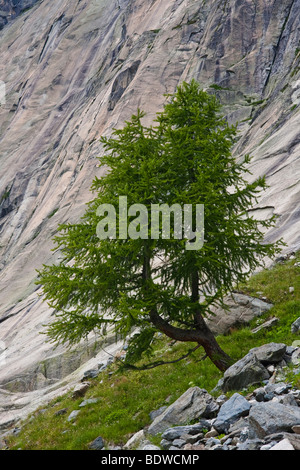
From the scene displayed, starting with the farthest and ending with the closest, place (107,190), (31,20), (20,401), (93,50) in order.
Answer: (31,20), (93,50), (20,401), (107,190)

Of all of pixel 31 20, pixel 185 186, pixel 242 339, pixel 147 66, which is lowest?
pixel 242 339

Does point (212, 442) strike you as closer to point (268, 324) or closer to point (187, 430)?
point (187, 430)

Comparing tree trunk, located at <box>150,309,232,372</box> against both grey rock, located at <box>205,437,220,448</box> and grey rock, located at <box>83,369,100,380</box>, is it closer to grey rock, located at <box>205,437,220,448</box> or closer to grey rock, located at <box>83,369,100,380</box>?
grey rock, located at <box>205,437,220,448</box>

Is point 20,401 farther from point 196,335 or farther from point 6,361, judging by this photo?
point 196,335

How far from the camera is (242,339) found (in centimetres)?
1371

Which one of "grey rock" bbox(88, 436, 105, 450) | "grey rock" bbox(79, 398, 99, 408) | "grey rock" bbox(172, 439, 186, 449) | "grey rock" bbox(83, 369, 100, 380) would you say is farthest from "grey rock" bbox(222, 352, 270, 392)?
"grey rock" bbox(83, 369, 100, 380)

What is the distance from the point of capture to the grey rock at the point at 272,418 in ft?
22.3

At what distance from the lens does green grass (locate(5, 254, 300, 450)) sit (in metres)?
11.7

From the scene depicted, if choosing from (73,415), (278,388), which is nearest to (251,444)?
(278,388)

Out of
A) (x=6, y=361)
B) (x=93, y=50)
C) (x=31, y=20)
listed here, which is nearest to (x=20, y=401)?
(x=6, y=361)

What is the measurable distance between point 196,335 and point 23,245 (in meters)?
39.3

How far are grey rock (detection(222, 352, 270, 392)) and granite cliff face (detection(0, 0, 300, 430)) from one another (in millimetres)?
11186

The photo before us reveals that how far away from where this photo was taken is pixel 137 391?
13.5 m

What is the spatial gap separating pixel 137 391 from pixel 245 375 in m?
4.97
